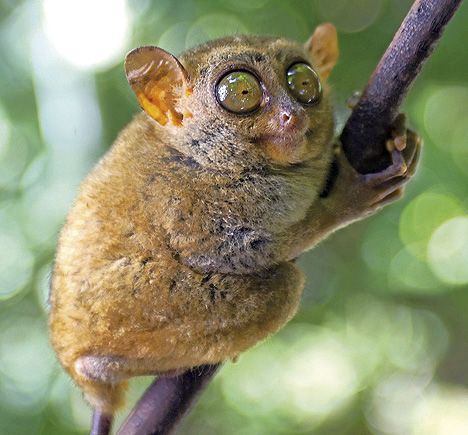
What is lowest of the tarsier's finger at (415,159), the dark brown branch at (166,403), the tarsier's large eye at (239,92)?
the dark brown branch at (166,403)

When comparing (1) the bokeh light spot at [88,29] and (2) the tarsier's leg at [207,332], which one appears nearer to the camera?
(2) the tarsier's leg at [207,332]

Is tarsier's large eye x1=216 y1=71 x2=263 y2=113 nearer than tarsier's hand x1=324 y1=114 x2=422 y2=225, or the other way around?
tarsier's large eye x1=216 y1=71 x2=263 y2=113

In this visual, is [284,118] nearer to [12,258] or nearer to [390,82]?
[390,82]

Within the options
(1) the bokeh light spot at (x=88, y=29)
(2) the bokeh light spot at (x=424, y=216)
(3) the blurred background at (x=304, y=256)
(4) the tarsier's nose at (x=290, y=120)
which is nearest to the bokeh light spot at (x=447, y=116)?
(3) the blurred background at (x=304, y=256)

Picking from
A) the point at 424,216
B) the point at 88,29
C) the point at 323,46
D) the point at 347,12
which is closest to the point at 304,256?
the point at 424,216

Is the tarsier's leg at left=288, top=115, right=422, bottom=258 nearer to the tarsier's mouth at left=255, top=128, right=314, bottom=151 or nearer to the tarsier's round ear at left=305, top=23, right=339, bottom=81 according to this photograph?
the tarsier's mouth at left=255, top=128, right=314, bottom=151

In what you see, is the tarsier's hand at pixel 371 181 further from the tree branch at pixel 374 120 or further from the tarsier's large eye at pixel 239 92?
the tarsier's large eye at pixel 239 92

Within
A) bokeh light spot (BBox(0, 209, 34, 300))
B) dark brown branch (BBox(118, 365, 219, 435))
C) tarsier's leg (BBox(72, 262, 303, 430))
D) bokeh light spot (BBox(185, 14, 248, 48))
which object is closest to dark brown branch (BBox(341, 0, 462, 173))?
tarsier's leg (BBox(72, 262, 303, 430))

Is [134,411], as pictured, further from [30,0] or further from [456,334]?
[456,334]
